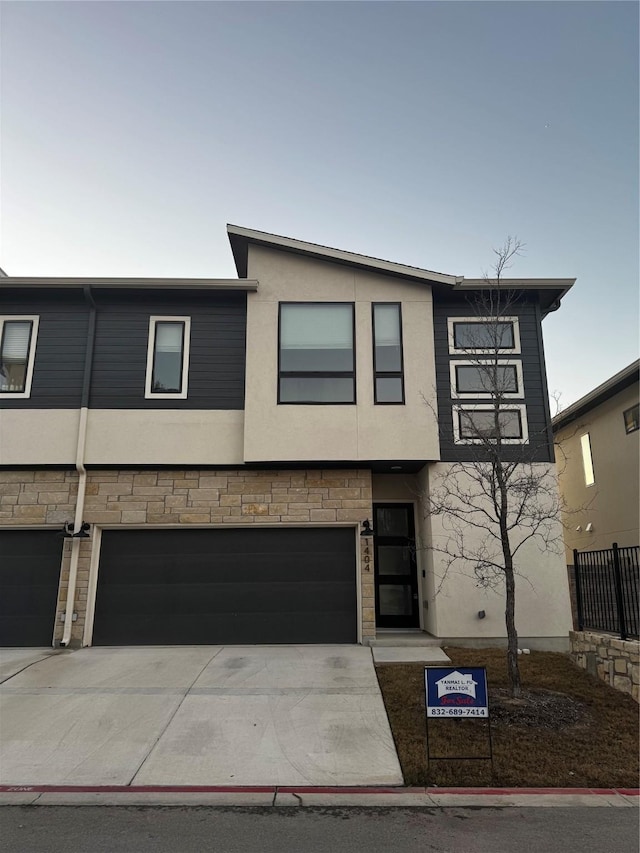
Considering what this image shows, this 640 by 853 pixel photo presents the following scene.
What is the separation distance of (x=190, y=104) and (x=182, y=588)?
9454mm

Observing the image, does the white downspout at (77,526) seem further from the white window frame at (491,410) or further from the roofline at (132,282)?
the white window frame at (491,410)

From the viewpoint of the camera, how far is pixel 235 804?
4.87 m

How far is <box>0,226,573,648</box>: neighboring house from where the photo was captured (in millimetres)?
10188

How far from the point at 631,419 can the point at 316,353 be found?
734cm

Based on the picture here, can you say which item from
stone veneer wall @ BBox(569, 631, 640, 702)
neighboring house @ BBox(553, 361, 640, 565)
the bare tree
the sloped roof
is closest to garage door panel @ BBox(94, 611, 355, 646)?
the bare tree

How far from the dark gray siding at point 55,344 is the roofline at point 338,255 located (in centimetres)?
363

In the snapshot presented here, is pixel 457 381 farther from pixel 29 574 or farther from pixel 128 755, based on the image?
pixel 29 574

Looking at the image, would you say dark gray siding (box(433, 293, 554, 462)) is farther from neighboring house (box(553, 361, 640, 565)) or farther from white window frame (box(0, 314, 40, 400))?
white window frame (box(0, 314, 40, 400))

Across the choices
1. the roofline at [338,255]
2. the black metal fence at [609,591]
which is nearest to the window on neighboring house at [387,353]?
the roofline at [338,255]

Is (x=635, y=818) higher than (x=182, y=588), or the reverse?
(x=182, y=588)

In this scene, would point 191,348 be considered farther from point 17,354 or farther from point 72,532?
point 72,532

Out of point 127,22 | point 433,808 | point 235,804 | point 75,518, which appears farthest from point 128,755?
point 127,22

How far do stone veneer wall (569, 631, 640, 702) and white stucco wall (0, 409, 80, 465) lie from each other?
9.50 meters

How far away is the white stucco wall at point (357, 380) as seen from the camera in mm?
10255
